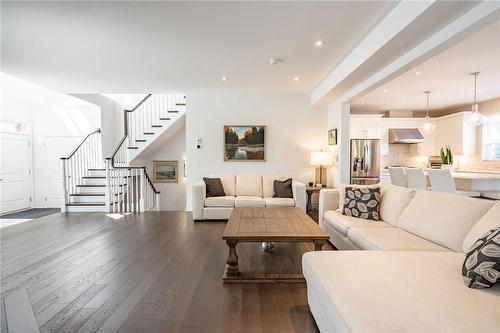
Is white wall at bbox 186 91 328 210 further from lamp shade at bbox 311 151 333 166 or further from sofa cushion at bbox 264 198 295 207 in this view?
sofa cushion at bbox 264 198 295 207

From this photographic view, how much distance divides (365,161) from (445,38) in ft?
12.0

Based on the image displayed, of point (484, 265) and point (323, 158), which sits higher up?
point (323, 158)

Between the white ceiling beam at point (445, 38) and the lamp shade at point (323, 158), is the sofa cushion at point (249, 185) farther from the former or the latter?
the white ceiling beam at point (445, 38)

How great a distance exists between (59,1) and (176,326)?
3.14m

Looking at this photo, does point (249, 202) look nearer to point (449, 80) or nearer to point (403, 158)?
point (449, 80)

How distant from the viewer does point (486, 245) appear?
1455 mm

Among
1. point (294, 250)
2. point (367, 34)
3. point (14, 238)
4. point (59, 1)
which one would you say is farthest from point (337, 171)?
point (14, 238)

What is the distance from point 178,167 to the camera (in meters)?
7.53

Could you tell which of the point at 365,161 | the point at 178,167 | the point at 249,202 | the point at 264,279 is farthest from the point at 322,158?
the point at 178,167

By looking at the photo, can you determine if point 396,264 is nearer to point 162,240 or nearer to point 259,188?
point 162,240

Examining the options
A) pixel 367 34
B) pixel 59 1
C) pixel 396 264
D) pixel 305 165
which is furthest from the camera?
pixel 305 165

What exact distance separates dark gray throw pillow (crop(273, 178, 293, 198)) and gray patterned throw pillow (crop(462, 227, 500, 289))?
3.56m

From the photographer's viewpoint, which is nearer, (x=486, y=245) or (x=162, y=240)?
(x=486, y=245)

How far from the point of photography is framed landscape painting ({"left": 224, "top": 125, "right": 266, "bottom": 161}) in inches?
229
